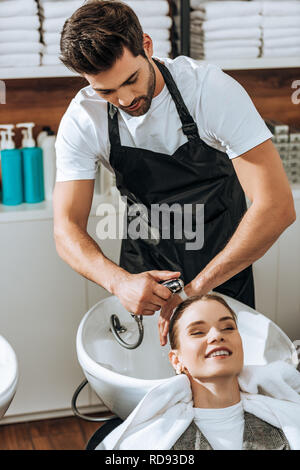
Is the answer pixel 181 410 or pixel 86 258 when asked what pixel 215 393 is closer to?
pixel 181 410

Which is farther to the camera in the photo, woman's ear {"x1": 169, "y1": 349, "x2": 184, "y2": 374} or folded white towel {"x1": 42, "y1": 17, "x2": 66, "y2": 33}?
folded white towel {"x1": 42, "y1": 17, "x2": 66, "y2": 33}

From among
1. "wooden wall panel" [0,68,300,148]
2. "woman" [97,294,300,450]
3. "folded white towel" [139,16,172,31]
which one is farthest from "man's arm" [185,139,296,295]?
"wooden wall panel" [0,68,300,148]

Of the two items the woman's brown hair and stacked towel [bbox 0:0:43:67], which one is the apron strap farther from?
stacked towel [bbox 0:0:43:67]

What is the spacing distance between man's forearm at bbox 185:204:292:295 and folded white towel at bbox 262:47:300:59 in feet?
2.98

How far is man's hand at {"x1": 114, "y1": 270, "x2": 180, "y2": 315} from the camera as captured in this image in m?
1.47

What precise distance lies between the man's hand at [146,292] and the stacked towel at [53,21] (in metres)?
1.00

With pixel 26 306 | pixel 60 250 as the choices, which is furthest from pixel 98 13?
pixel 26 306

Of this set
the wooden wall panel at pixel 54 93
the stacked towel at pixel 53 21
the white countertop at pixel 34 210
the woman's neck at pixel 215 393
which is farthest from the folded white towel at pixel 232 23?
the woman's neck at pixel 215 393

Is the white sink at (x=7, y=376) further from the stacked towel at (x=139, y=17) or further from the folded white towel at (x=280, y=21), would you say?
the folded white towel at (x=280, y=21)

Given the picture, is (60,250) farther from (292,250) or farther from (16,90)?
(292,250)

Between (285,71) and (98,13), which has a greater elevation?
(98,13)

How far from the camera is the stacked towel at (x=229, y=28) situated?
224 cm
